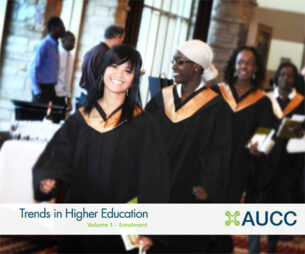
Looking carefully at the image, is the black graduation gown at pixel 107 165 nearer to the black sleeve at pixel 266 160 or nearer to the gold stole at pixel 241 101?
the gold stole at pixel 241 101

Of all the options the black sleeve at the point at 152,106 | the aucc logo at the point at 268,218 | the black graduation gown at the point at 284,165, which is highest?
the black sleeve at the point at 152,106

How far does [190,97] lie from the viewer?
16.8 ft

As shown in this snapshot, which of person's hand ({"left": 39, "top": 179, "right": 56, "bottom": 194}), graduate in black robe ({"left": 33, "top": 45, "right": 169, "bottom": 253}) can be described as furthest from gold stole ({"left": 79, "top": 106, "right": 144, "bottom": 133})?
person's hand ({"left": 39, "top": 179, "right": 56, "bottom": 194})

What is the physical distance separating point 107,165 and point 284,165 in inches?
155

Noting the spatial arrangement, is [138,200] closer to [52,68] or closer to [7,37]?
[52,68]

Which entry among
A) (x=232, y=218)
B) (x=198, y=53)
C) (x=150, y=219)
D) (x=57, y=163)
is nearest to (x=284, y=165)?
(x=232, y=218)

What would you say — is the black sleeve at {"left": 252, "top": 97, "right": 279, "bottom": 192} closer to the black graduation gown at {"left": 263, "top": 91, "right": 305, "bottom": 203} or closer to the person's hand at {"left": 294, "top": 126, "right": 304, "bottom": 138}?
the black graduation gown at {"left": 263, "top": 91, "right": 305, "bottom": 203}

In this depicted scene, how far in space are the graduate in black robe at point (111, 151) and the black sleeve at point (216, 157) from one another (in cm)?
113

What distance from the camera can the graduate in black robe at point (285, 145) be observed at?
703 centimetres

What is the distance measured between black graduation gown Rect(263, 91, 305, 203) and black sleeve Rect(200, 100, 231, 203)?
74.5 inches

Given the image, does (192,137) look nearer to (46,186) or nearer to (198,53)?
(198,53)

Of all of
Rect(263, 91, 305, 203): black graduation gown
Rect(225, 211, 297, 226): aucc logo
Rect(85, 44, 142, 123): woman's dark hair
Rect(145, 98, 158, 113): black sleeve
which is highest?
Rect(85, 44, 142, 123): woman's dark hair

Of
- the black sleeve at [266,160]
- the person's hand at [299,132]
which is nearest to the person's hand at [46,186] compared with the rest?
the black sleeve at [266,160]

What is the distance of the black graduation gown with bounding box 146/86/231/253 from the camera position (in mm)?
4949
